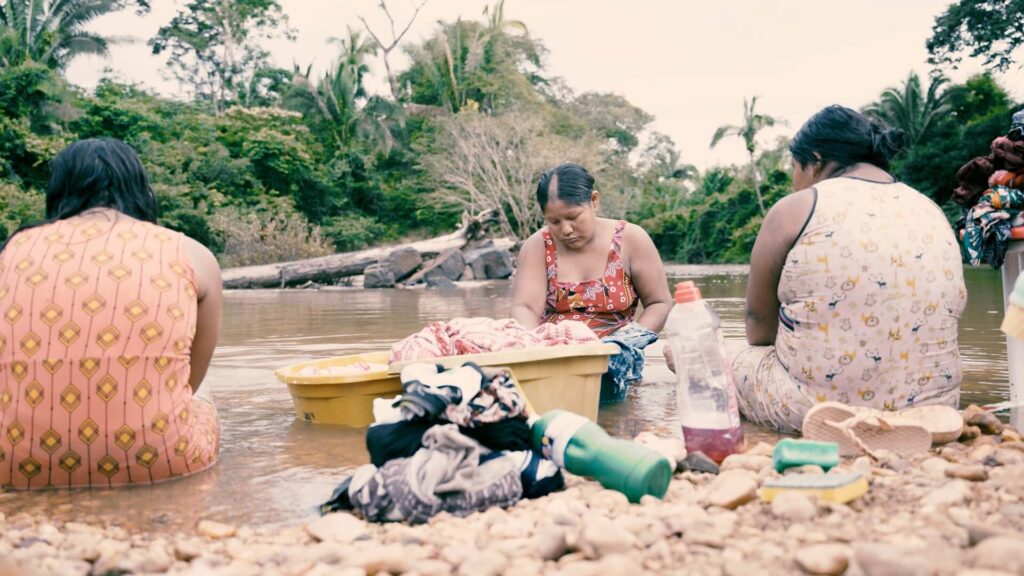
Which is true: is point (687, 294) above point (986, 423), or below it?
above

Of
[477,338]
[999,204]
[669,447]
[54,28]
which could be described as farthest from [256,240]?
[669,447]

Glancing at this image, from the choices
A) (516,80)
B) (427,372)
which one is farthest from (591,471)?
(516,80)

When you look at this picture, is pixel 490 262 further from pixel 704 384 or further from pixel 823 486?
pixel 823 486

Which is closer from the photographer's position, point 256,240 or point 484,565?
point 484,565

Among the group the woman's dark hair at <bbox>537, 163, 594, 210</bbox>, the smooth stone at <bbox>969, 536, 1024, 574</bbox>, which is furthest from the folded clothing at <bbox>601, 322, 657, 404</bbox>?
the smooth stone at <bbox>969, 536, 1024, 574</bbox>

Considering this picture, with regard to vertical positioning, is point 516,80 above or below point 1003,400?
above

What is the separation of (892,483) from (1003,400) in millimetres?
1951

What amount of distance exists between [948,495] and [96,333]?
88.7 inches

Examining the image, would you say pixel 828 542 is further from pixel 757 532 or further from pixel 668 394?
pixel 668 394

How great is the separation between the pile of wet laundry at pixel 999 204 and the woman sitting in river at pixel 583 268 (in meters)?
1.55

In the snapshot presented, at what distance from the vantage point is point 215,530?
2.15 meters

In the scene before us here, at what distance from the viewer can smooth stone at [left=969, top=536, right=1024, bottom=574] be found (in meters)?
1.40

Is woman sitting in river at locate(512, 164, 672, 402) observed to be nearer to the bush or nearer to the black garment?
the black garment

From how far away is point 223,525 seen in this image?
7.15ft
